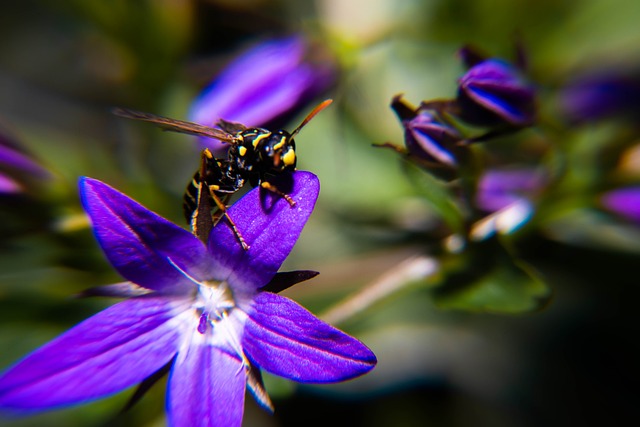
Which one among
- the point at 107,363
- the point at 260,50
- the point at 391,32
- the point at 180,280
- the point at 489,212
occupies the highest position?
the point at 391,32

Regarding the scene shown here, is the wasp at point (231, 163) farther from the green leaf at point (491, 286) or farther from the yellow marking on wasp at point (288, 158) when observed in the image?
the green leaf at point (491, 286)

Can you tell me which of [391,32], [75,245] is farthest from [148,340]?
[391,32]

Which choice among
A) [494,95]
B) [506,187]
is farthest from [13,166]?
[506,187]

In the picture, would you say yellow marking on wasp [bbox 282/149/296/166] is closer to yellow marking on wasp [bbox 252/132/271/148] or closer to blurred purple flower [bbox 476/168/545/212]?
yellow marking on wasp [bbox 252/132/271/148]

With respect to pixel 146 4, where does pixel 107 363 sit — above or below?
below

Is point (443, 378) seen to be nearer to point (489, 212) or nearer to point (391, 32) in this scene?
point (489, 212)

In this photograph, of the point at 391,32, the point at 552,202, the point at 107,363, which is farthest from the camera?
the point at 391,32

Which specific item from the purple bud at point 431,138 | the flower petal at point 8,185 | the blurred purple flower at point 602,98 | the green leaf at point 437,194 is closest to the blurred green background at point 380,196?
the blurred purple flower at point 602,98
